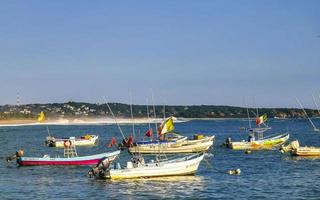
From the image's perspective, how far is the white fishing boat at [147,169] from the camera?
51906mm

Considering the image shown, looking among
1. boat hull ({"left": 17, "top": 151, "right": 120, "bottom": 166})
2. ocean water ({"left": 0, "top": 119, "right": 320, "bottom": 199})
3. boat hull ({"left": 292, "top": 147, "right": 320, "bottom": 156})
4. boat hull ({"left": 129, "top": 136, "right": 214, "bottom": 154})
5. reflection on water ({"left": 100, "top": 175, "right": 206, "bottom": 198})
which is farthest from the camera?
boat hull ({"left": 129, "top": 136, "right": 214, "bottom": 154})

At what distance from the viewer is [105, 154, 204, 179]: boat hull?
51844mm

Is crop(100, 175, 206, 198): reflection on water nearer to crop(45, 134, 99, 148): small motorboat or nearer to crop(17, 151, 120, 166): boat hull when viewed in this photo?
Answer: crop(17, 151, 120, 166): boat hull

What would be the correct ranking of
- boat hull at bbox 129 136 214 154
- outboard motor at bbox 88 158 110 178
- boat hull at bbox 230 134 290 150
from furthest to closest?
boat hull at bbox 230 134 290 150, boat hull at bbox 129 136 214 154, outboard motor at bbox 88 158 110 178

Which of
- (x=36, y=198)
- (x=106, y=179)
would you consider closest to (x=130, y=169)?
(x=106, y=179)

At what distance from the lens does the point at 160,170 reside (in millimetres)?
52812

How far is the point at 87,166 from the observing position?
2574 inches

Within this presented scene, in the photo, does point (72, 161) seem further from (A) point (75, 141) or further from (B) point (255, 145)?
(A) point (75, 141)

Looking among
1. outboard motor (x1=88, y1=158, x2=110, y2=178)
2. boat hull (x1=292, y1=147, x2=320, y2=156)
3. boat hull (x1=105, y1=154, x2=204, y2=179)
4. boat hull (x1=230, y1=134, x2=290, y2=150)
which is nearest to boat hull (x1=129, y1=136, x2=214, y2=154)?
boat hull (x1=230, y1=134, x2=290, y2=150)

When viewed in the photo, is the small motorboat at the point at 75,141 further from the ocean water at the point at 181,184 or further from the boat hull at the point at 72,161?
the ocean water at the point at 181,184

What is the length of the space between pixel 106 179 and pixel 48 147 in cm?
6368

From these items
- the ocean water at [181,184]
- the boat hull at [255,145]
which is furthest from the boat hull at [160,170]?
the boat hull at [255,145]

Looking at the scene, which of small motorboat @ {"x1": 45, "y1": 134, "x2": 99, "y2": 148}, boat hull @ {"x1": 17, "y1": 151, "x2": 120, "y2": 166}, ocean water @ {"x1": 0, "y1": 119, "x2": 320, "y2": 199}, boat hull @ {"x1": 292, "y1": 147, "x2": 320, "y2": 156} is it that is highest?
small motorboat @ {"x1": 45, "y1": 134, "x2": 99, "y2": 148}

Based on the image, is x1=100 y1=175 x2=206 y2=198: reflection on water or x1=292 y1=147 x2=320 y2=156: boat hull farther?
x1=292 y1=147 x2=320 y2=156: boat hull
